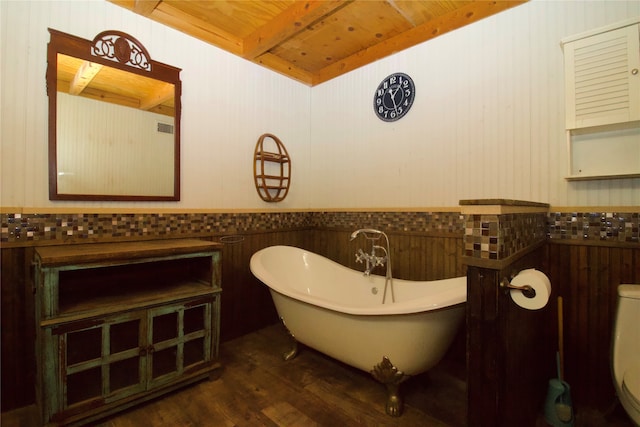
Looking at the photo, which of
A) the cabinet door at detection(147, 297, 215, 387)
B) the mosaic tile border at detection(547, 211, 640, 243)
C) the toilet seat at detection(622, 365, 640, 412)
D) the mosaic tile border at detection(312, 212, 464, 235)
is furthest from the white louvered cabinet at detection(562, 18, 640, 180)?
the cabinet door at detection(147, 297, 215, 387)

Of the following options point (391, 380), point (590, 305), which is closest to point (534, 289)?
point (391, 380)

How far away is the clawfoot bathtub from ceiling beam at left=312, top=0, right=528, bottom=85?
5.42ft

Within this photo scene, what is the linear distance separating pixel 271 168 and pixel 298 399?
1757mm

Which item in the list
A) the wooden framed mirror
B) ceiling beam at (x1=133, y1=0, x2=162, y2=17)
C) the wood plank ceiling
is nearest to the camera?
the wooden framed mirror

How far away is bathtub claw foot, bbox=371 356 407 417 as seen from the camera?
1421mm

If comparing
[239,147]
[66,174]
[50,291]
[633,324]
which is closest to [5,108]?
[66,174]

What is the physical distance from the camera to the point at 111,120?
1.71m

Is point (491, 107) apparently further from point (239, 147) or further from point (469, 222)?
point (239, 147)

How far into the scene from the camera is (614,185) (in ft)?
4.79

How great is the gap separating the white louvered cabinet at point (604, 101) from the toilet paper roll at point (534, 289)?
34.4 inches

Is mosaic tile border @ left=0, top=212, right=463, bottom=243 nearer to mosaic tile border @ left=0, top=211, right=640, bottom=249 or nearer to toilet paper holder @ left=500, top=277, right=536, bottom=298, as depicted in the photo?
mosaic tile border @ left=0, top=211, right=640, bottom=249

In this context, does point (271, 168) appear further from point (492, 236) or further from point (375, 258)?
point (492, 236)

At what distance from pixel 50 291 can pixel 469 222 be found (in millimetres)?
1656

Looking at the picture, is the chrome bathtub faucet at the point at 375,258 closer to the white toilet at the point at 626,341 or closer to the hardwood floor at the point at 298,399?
the hardwood floor at the point at 298,399
